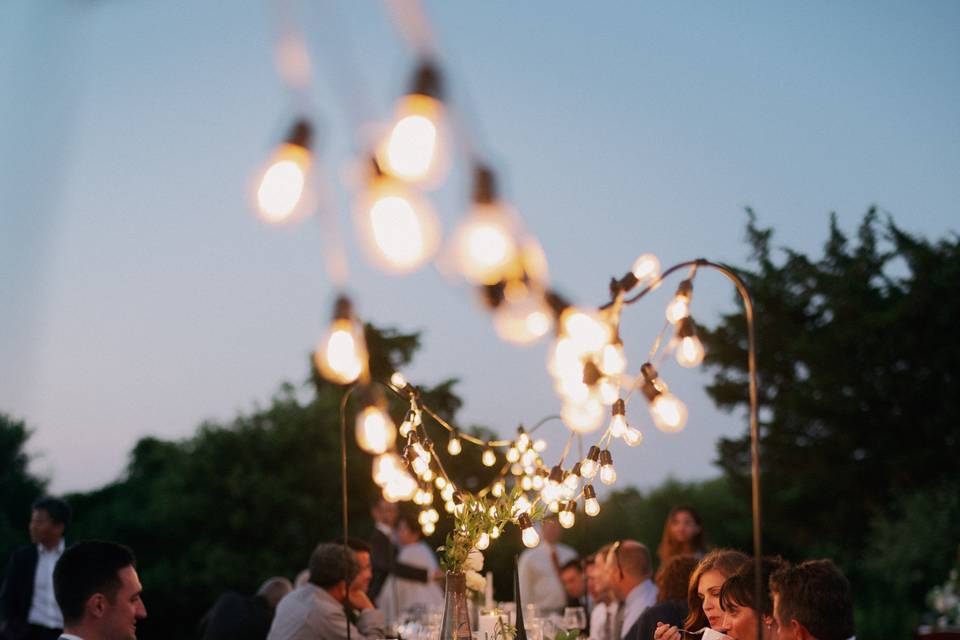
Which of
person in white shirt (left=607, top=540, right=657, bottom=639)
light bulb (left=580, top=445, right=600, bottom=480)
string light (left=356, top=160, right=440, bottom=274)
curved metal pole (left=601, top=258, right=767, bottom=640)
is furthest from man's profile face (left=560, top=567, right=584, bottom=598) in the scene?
string light (left=356, top=160, right=440, bottom=274)

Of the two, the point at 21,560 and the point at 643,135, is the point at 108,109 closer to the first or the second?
the point at 643,135

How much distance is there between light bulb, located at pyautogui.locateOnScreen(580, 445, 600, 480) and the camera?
4.38 metres

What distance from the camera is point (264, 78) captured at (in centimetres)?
253

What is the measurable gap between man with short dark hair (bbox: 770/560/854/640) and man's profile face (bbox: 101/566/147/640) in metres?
1.74

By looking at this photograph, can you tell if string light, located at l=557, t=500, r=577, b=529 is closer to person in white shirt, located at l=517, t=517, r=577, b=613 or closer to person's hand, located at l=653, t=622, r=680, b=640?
person's hand, located at l=653, t=622, r=680, b=640

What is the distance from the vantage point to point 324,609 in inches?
192

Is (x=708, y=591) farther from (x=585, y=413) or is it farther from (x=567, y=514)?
(x=567, y=514)

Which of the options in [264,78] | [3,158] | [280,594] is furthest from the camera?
[280,594]

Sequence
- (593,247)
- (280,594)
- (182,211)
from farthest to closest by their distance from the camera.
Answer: (280,594) → (593,247) → (182,211)

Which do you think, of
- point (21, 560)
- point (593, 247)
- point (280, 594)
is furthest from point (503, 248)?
point (21, 560)

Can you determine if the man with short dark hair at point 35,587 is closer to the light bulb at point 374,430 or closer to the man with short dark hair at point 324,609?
the man with short dark hair at point 324,609

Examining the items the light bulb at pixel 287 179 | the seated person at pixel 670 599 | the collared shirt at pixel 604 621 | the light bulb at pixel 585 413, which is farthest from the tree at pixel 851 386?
the light bulb at pixel 287 179

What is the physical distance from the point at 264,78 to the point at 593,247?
1.24 meters

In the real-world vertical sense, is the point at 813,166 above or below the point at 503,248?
above
